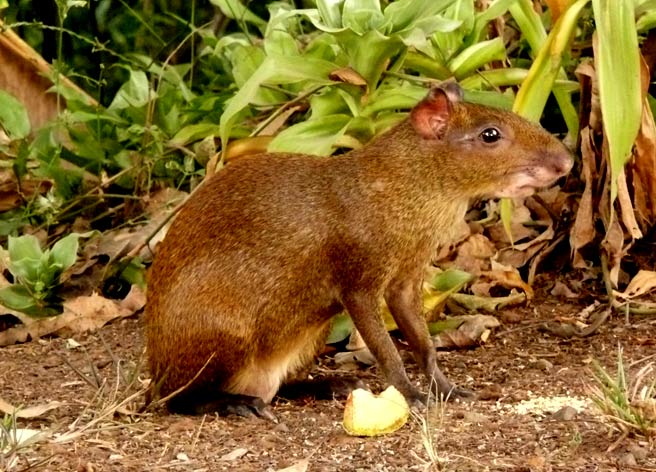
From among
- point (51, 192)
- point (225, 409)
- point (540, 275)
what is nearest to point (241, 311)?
point (225, 409)

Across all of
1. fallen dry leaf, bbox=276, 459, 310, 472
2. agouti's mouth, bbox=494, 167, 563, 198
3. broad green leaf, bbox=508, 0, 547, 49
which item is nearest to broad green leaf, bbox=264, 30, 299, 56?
broad green leaf, bbox=508, 0, 547, 49

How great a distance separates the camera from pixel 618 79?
4.65m

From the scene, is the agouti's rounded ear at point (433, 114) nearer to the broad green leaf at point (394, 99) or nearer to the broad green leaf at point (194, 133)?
the broad green leaf at point (394, 99)

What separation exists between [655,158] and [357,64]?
1208 millimetres

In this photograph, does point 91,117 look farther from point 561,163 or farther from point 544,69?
point 561,163

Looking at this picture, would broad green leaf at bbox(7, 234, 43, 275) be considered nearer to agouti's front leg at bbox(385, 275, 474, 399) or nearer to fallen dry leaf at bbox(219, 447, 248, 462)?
agouti's front leg at bbox(385, 275, 474, 399)

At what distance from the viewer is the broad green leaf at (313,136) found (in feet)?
17.1

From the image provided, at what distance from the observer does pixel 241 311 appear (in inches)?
176

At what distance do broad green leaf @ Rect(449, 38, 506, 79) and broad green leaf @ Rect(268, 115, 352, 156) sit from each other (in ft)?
1.52

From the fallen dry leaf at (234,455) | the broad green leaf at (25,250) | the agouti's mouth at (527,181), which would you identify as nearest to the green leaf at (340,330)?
the agouti's mouth at (527,181)

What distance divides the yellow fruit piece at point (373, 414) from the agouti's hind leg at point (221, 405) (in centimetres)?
46

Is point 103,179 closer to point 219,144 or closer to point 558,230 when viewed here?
point 219,144

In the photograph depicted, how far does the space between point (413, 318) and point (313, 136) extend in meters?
0.96

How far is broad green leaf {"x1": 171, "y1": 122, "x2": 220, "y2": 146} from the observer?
243 inches
